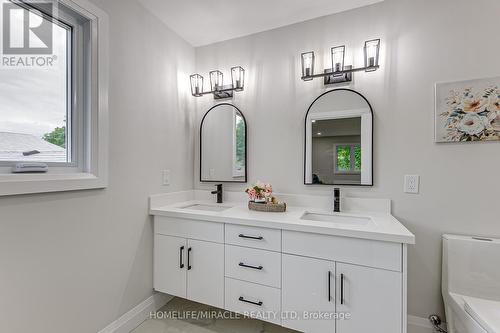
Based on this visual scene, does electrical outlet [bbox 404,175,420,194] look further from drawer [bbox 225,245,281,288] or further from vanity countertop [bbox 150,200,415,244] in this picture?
drawer [bbox 225,245,281,288]

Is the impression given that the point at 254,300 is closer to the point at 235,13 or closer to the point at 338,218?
the point at 338,218

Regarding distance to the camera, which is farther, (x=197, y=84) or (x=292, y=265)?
(x=197, y=84)

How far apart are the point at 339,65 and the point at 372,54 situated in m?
0.23

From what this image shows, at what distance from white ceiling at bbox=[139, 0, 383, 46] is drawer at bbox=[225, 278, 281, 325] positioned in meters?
2.08

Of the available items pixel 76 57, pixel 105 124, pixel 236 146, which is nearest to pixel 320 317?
pixel 236 146

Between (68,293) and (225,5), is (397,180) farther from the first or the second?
(68,293)

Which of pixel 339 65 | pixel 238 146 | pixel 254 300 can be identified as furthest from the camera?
pixel 238 146

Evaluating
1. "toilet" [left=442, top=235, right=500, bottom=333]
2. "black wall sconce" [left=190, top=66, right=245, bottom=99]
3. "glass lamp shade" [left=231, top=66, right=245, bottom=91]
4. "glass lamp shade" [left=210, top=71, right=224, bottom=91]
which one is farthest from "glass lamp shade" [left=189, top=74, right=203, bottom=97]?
"toilet" [left=442, top=235, right=500, bottom=333]

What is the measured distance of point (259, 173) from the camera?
215 centimetres

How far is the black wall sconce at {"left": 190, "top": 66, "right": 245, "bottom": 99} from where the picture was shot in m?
2.14

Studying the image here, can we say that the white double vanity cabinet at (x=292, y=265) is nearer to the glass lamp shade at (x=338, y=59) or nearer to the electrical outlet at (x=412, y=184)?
the electrical outlet at (x=412, y=184)

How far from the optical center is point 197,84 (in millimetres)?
2312

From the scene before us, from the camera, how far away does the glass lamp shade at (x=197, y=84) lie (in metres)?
2.30

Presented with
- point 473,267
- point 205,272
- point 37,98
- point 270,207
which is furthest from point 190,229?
point 473,267
